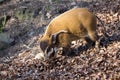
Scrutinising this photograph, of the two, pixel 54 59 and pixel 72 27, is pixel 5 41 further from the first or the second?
pixel 72 27

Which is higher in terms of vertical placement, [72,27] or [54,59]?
[72,27]

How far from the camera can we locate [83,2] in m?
8.67

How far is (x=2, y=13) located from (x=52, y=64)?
3762mm

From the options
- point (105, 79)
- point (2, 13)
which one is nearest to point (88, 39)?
point (105, 79)

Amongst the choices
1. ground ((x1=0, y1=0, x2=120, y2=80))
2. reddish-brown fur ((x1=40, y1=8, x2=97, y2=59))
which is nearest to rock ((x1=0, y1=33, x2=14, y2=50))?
ground ((x1=0, y1=0, x2=120, y2=80))

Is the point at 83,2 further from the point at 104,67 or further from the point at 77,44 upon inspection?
the point at 104,67

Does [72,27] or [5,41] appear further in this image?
[5,41]

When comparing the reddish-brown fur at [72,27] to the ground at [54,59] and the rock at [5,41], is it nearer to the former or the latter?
the ground at [54,59]

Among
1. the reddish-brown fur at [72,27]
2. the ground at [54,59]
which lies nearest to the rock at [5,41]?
the ground at [54,59]

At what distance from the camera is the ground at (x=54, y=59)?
5.93 m

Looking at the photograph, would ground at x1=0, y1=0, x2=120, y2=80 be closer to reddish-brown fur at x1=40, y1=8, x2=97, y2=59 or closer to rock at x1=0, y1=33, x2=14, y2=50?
rock at x1=0, y1=33, x2=14, y2=50

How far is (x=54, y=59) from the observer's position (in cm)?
645

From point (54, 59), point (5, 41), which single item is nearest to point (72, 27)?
point (54, 59)

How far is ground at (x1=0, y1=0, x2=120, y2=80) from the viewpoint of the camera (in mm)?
5926
